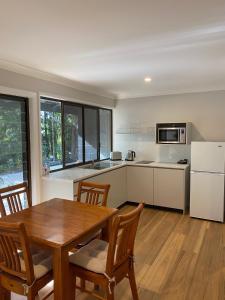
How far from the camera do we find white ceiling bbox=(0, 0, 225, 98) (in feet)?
5.34

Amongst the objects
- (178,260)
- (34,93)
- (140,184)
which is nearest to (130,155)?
(140,184)

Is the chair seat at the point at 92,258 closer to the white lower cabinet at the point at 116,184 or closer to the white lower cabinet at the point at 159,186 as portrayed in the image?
the white lower cabinet at the point at 116,184

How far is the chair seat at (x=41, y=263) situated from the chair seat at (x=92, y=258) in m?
0.18

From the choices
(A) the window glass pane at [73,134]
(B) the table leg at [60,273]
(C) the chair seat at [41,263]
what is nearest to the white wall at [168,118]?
(A) the window glass pane at [73,134]

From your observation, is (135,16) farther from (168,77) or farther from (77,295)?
(77,295)

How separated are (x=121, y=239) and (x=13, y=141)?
2.17 meters

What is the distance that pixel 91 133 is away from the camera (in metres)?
4.83

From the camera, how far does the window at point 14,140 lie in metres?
3.05

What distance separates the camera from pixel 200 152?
3.87m

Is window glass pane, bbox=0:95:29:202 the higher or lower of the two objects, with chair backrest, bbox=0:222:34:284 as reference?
higher

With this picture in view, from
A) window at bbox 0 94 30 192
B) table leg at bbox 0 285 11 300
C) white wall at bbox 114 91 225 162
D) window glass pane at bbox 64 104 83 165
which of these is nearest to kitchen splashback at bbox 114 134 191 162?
white wall at bbox 114 91 225 162

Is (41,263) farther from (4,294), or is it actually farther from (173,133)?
(173,133)

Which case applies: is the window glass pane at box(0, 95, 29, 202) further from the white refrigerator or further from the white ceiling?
the white refrigerator

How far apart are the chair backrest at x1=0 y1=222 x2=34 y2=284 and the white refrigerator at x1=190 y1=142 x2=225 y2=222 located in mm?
3080
